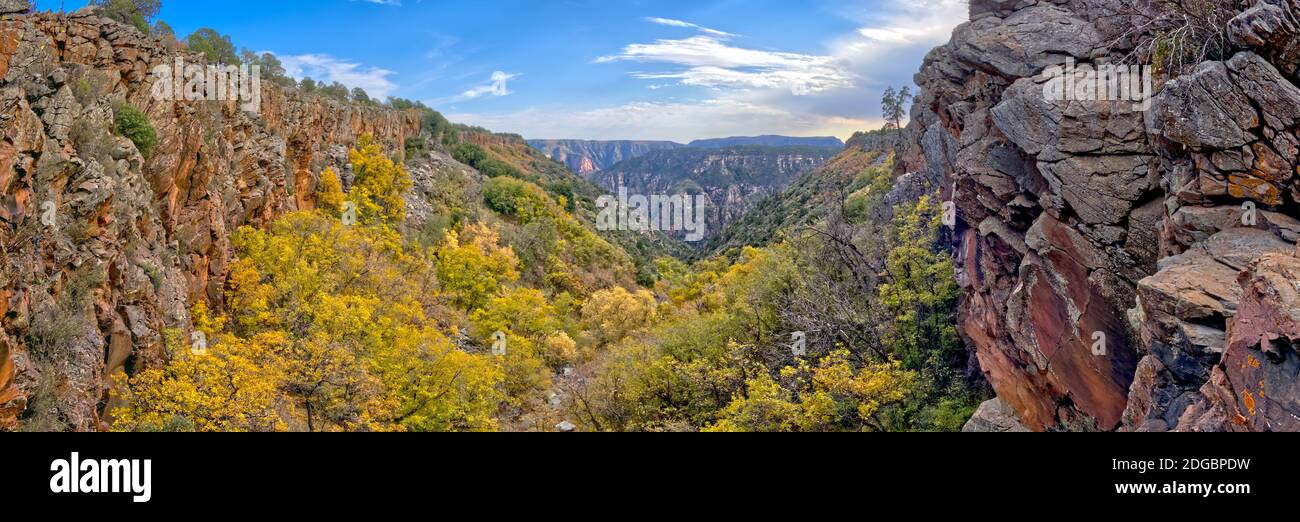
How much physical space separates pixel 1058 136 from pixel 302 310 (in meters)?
26.0

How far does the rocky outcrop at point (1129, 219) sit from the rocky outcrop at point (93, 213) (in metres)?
19.2

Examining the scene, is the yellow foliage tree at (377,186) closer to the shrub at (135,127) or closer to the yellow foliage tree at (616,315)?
the yellow foliage tree at (616,315)

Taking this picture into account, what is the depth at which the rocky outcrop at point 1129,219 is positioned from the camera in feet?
28.0

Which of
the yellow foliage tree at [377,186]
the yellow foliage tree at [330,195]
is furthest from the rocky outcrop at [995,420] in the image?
the yellow foliage tree at [377,186]

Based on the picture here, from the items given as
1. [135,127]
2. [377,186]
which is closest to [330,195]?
[377,186]

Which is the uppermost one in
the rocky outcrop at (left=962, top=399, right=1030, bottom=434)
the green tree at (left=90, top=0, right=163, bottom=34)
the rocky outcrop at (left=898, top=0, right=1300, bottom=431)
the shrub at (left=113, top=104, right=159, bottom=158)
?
the green tree at (left=90, top=0, right=163, bottom=34)

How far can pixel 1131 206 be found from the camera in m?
11.8

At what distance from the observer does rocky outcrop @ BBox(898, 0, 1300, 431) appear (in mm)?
8531

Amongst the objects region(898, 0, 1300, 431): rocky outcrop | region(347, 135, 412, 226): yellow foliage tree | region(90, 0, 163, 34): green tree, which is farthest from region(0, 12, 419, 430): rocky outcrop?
region(898, 0, 1300, 431): rocky outcrop

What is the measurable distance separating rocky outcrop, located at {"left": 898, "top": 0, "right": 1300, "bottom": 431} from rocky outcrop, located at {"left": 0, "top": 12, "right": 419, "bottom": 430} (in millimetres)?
19196

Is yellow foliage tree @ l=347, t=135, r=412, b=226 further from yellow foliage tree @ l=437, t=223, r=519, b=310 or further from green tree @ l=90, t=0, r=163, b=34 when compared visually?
green tree @ l=90, t=0, r=163, b=34

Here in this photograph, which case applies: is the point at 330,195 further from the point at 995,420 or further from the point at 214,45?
the point at 995,420
